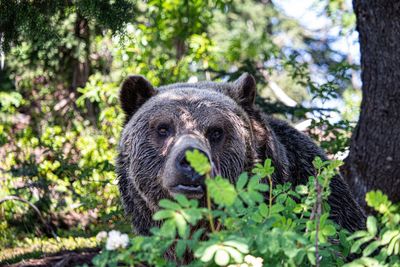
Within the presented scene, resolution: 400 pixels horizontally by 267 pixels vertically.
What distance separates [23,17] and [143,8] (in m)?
7.89

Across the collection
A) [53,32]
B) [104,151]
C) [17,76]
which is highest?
[53,32]

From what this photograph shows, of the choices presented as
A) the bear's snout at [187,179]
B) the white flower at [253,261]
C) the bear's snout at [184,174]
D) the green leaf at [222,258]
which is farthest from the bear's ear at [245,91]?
the green leaf at [222,258]

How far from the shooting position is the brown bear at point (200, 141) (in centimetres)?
512

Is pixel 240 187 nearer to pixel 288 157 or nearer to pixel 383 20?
pixel 288 157

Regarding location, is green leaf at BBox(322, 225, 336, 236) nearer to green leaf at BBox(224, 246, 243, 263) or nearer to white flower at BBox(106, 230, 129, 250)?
green leaf at BBox(224, 246, 243, 263)

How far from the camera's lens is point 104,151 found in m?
10.6

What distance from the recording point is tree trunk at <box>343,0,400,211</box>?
22.4 feet

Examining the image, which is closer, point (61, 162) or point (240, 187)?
point (240, 187)

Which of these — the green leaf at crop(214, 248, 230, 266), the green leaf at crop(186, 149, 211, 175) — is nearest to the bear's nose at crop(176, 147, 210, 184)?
the green leaf at crop(186, 149, 211, 175)

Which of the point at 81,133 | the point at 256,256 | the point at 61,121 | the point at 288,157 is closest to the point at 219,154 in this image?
the point at 288,157

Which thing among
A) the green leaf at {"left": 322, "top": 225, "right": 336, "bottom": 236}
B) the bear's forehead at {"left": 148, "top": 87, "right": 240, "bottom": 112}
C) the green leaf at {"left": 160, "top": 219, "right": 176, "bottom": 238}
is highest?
the bear's forehead at {"left": 148, "top": 87, "right": 240, "bottom": 112}

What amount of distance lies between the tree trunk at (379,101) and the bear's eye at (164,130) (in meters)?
2.60

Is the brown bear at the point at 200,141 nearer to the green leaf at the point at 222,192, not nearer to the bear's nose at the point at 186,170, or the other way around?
the bear's nose at the point at 186,170

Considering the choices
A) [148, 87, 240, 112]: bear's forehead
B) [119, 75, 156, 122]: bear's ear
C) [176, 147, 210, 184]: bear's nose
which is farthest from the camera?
[119, 75, 156, 122]: bear's ear
